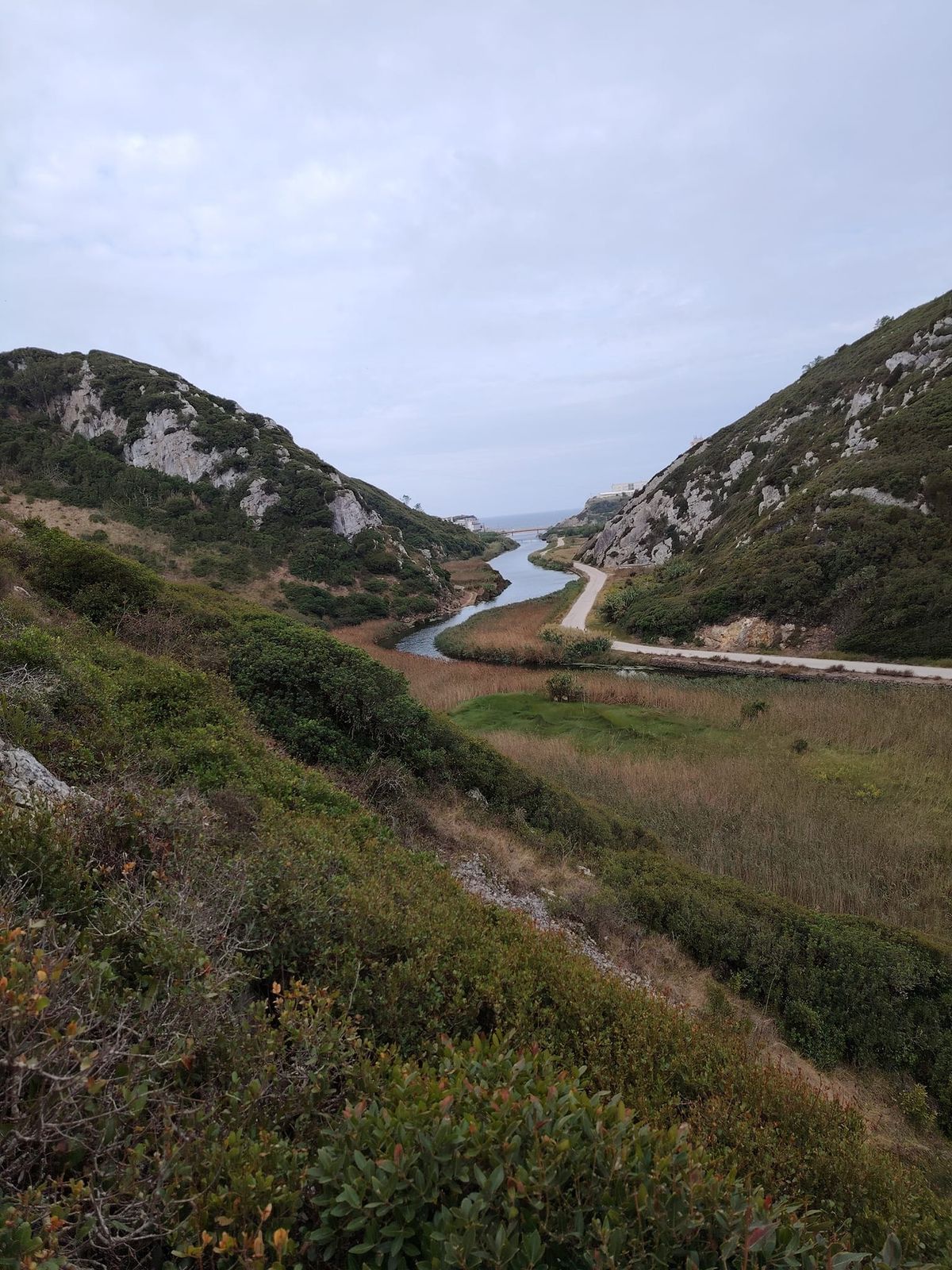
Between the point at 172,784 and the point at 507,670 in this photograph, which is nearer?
the point at 172,784

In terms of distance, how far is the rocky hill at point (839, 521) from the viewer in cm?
3019

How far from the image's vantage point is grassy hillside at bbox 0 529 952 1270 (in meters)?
2.08

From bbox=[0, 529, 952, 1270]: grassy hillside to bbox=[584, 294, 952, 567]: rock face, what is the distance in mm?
38909

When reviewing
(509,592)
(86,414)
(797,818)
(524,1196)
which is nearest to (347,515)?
(509,592)

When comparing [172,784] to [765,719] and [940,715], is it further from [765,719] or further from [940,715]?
[940,715]

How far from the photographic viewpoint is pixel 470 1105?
8.53 ft

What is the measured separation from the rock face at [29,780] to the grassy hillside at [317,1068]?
12.2 inches

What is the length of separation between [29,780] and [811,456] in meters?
56.7

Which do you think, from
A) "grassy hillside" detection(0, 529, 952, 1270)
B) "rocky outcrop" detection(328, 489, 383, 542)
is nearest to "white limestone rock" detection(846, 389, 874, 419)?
"rocky outcrop" detection(328, 489, 383, 542)

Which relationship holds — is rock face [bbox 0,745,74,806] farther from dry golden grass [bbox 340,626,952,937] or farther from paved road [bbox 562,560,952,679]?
paved road [bbox 562,560,952,679]

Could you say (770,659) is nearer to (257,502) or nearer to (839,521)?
(839,521)

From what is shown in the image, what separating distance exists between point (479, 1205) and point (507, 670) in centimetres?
3088

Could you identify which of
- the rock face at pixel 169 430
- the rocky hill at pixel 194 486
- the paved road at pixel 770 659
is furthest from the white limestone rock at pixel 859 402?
the rock face at pixel 169 430

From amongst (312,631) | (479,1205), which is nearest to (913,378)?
(312,631)
